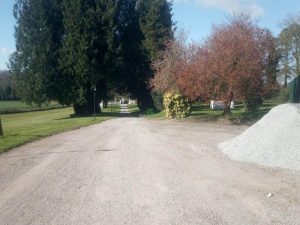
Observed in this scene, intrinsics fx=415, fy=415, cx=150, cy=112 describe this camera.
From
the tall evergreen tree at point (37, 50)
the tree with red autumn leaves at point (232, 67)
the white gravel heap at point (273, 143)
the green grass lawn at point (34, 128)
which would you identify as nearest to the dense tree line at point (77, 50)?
the tall evergreen tree at point (37, 50)

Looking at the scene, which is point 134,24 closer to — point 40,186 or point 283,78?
point 283,78

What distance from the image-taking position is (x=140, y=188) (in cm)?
937

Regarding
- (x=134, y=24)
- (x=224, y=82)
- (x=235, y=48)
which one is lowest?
(x=224, y=82)

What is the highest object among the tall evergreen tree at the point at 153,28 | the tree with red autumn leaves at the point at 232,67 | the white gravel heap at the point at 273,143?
the tall evergreen tree at the point at 153,28

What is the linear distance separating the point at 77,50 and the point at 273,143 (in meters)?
28.7

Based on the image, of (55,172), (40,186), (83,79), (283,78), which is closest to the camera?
(40,186)

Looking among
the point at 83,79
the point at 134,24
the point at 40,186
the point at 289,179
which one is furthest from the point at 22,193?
the point at 134,24

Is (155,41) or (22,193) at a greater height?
(155,41)

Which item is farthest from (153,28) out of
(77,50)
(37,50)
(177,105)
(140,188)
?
(140,188)

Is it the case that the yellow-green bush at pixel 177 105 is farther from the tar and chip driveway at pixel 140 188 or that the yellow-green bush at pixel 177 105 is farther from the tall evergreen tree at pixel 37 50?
the tar and chip driveway at pixel 140 188

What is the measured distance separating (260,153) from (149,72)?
3111 centimetres

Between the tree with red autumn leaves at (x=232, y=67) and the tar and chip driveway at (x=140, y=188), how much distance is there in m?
11.5

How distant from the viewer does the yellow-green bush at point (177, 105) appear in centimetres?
3084

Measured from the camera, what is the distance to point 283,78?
175 feet
